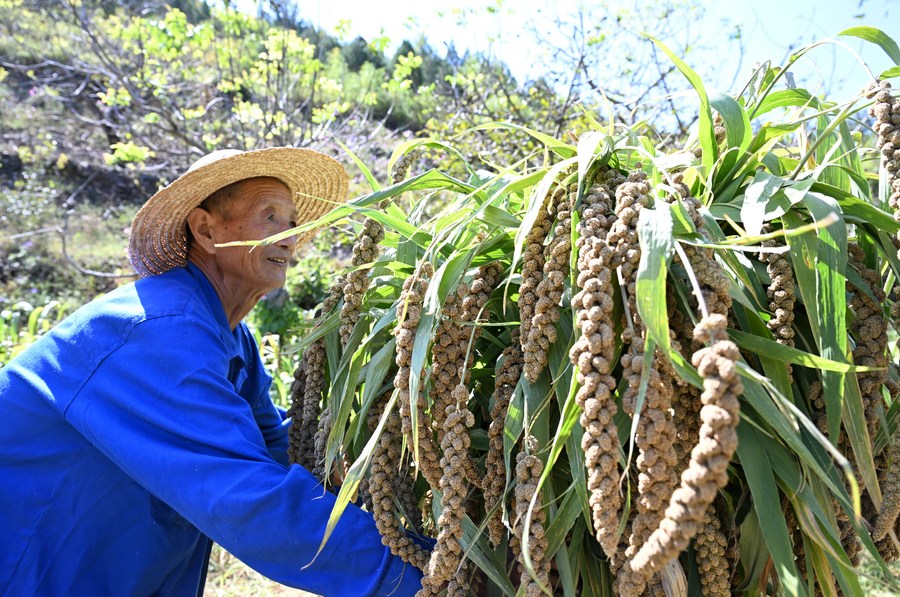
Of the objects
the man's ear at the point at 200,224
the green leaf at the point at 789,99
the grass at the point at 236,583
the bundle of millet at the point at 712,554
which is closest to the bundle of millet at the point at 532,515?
the bundle of millet at the point at 712,554

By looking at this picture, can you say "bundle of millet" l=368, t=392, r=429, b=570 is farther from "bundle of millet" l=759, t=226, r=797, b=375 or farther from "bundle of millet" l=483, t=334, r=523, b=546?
"bundle of millet" l=759, t=226, r=797, b=375

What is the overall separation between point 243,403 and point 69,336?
0.46 m

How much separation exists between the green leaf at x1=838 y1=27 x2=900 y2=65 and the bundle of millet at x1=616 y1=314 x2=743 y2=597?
678 millimetres

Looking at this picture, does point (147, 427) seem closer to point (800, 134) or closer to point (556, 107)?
point (800, 134)

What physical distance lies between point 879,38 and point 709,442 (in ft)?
2.72

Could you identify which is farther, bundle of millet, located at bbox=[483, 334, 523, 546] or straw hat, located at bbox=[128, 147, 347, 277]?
straw hat, located at bbox=[128, 147, 347, 277]

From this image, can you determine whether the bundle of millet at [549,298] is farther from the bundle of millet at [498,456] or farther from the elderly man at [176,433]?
the elderly man at [176,433]

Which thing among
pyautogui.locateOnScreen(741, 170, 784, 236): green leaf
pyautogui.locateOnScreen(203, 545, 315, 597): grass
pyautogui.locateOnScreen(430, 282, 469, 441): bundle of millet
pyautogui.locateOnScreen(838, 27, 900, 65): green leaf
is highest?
pyautogui.locateOnScreen(838, 27, 900, 65): green leaf

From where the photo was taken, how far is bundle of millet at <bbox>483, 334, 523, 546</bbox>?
1.20 m

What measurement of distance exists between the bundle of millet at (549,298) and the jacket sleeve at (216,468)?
1.49 ft

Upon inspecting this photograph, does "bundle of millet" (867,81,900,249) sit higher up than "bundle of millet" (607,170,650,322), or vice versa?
"bundle of millet" (867,81,900,249)

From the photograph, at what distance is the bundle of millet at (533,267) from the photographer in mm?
1135

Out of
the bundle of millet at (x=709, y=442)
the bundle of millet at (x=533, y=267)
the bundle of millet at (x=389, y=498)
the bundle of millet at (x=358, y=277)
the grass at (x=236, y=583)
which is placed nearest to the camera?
the bundle of millet at (x=709, y=442)

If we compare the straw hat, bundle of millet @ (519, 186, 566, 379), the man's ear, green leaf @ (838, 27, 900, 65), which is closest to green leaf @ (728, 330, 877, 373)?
bundle of millet @ (519, 186, 566, 379)
